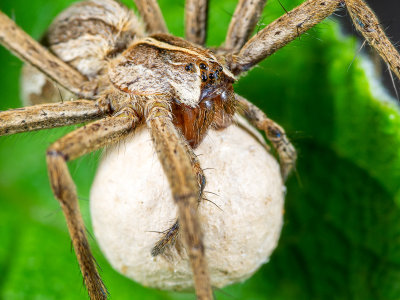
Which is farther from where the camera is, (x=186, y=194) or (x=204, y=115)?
(x=204, y=115)

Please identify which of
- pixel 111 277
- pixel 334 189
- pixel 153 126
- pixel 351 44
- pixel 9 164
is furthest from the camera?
pixel 9 164

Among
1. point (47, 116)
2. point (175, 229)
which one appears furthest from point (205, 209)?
point (47, 116)

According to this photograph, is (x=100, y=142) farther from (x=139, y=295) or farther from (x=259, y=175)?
(x=139, y=295)

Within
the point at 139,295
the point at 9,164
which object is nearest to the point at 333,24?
the point at 139,295

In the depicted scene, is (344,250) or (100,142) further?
(344,250)

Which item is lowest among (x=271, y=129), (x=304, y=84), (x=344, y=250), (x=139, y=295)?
(x=344, y=250)

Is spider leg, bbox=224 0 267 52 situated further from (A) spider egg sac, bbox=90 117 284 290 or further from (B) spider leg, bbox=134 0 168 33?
(A) spider egg sac, bbox=90 117 284 290

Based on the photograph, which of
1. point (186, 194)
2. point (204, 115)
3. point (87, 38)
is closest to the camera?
point (186, 194)

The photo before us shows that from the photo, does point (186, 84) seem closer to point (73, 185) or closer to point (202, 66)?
point (202, 66)
